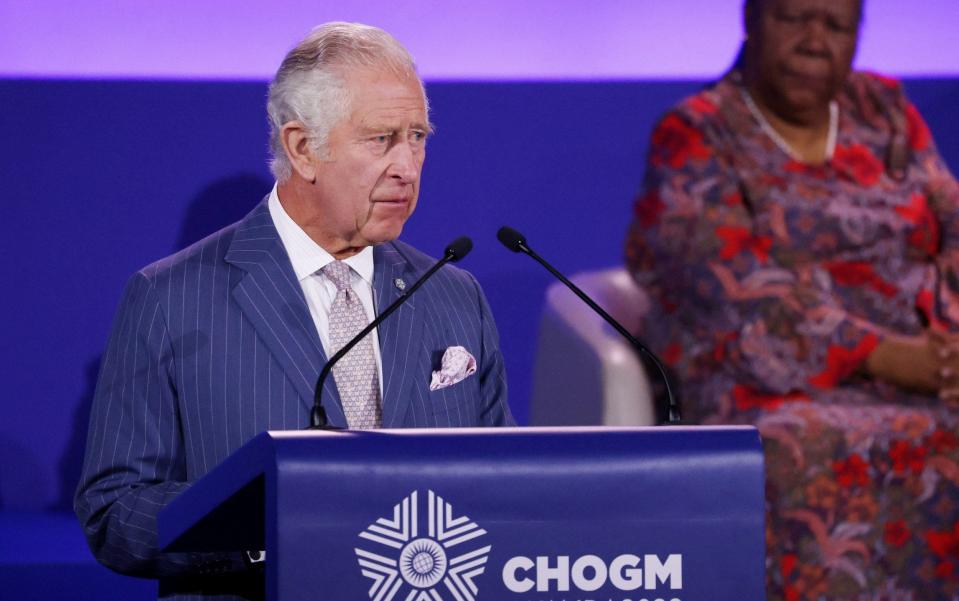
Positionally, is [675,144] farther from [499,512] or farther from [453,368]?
[499,512]

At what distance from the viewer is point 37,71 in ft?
9.10

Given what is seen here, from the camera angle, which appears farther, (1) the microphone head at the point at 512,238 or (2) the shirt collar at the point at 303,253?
(2) the shirt collar at the point at 303,253

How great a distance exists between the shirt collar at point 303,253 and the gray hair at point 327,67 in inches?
4.0

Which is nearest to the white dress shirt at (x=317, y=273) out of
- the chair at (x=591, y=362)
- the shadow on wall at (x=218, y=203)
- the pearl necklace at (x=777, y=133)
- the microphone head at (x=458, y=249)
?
the microphone head at (x=458, y=249)

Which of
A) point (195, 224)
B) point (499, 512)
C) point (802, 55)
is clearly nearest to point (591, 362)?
point (802, 55)

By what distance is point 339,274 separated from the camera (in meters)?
1.71

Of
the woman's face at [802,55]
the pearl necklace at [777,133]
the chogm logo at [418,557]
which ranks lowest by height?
the chogm logo at [418,557]

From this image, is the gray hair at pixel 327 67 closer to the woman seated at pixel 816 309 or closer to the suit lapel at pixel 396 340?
the suit lapel at pixel 396 340

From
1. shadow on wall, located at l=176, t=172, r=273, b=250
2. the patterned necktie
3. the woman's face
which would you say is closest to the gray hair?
the patterned necktie

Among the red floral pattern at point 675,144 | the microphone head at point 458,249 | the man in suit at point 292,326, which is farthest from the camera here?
the red floral pattern at point 675,144

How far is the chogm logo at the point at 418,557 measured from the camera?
43.4 inches

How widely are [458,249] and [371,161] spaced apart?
28 cm

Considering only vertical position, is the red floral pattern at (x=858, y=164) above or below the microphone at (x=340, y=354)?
above

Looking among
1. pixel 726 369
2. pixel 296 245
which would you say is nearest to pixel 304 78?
pixel 296 245
